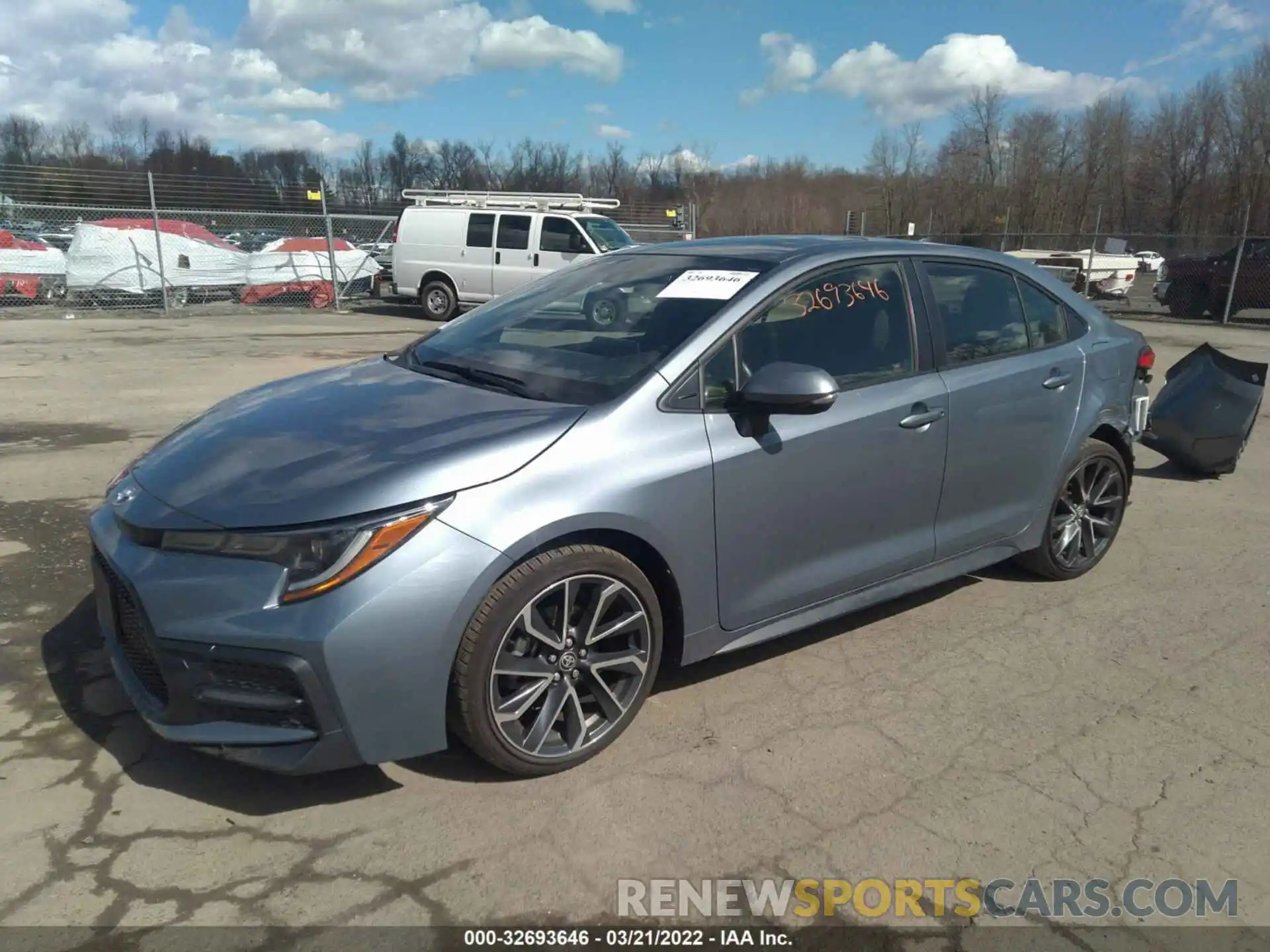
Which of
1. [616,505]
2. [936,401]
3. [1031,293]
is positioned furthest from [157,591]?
[1031,293]

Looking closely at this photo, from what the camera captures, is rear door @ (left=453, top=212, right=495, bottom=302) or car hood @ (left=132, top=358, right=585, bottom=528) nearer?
car hood @ (left=132, top=358, right=585, bottom=528)

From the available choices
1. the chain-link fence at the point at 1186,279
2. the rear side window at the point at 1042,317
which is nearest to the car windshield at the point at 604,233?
the chain-link fence at the point at 1186,279

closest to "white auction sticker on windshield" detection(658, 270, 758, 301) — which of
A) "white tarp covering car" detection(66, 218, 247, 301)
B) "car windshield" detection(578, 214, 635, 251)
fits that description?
"car windshield" detection(578, 214, 635, 251)

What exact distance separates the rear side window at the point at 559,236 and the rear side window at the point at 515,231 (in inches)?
12.2

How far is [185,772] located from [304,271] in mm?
18585

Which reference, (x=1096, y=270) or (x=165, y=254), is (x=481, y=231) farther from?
(x=1096, y=270)

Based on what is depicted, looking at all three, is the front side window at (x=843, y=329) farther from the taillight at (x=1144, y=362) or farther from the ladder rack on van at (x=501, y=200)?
the ladder rack on van at (x=501, y=200)

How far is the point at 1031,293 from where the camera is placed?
14.3 feet

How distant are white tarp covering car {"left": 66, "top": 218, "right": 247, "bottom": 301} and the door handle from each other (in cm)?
1781

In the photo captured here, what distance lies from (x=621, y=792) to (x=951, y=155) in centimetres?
6171

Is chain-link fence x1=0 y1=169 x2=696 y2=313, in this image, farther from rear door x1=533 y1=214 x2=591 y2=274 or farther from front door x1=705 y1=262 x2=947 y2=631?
front door x1=705 y1=262 x2=947 y2=631

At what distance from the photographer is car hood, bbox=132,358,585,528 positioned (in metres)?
2.55

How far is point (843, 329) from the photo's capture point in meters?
3.56

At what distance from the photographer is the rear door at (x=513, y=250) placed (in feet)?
54.3
